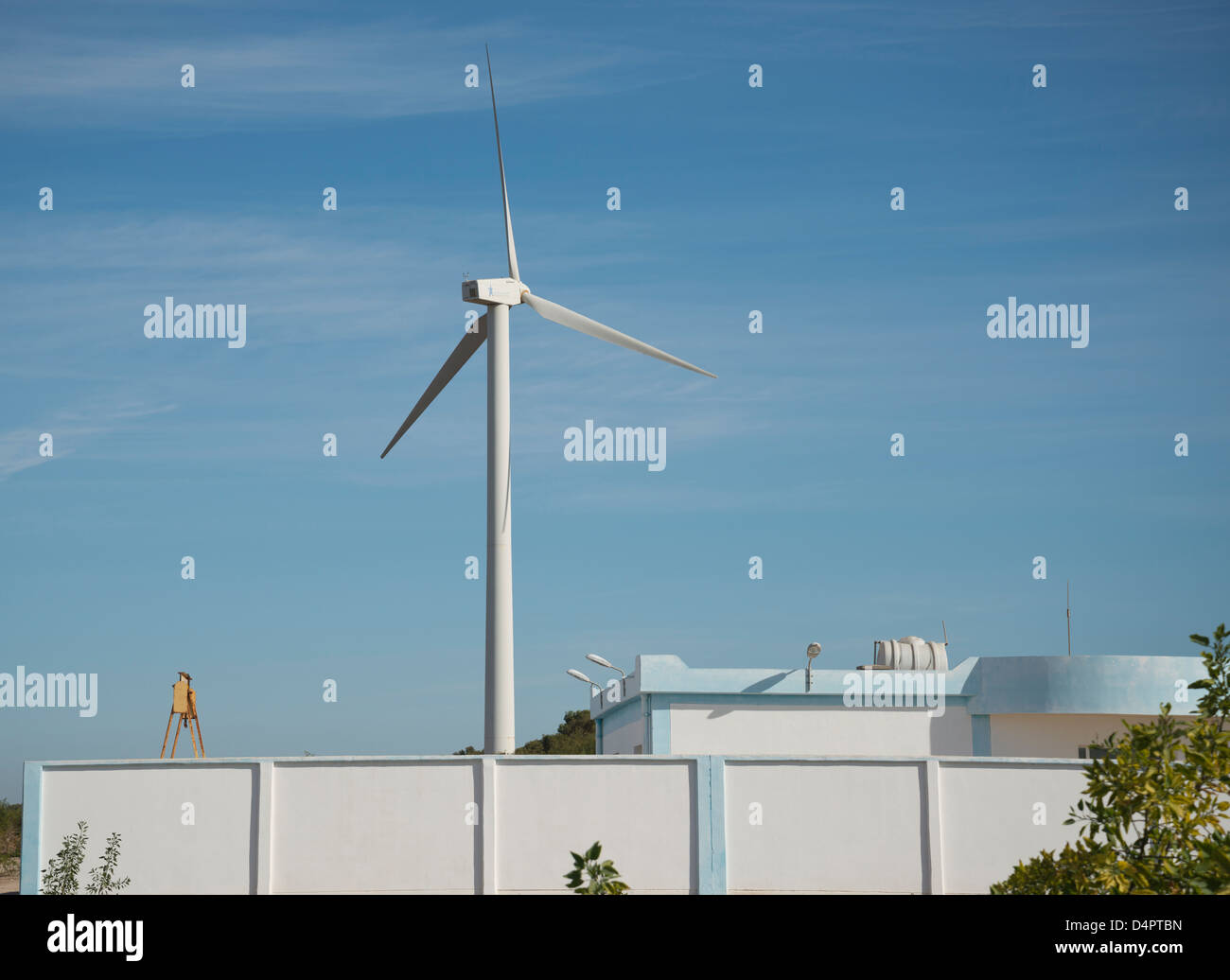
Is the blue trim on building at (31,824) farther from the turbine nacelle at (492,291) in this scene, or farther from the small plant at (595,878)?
the small plant at (595,878)

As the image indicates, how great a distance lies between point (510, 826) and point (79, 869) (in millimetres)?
6920

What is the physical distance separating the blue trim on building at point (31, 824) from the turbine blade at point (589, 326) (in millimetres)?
15116

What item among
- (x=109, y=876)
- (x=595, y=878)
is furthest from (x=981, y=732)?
(x=595, y=878)

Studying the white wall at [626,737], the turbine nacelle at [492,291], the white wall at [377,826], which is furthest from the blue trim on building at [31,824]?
the white wall at [626,737]

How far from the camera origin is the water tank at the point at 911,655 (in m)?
36.3

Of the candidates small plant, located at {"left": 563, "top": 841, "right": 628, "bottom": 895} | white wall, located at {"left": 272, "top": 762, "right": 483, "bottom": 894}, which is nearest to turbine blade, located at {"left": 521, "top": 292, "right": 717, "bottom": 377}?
white wall, located at {"left": 272, "top": 762, "right": 483, "bottom": 894}

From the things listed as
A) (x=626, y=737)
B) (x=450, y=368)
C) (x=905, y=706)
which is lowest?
(x=626, y=737)

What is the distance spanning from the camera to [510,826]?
21.0 meters

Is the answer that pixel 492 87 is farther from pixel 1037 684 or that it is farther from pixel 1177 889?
pixel 1177 889

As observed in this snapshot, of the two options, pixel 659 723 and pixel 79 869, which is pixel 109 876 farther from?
pixel 659 723

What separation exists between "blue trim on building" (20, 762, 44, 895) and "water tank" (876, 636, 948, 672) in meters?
23.1

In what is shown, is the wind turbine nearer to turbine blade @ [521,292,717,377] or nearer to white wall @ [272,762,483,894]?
turbine blade @ [521,292,717,377]
